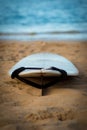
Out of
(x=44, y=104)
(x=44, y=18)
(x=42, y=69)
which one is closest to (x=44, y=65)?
(x=42, y=69)

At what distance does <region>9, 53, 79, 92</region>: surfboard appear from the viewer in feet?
8.36

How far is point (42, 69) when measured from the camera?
257 centimetres

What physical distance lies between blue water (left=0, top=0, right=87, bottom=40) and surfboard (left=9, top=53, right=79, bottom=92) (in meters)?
1.08

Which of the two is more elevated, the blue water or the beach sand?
the blue water

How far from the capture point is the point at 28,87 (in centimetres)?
258

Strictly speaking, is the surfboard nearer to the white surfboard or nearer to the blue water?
the white surfboard

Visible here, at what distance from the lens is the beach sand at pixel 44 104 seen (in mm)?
2025

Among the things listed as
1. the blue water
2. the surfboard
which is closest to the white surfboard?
the surfboard

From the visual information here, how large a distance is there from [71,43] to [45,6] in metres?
2.08

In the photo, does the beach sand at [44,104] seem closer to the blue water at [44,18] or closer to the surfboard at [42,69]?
the surfboard at [42,69]

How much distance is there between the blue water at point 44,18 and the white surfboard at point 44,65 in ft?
3.42

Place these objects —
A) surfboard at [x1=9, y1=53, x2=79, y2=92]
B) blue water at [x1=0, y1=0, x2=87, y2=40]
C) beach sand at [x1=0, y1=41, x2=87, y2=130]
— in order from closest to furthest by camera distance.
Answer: beach sand at [x1=0, y1=41, x2=87, y2=130] → surfboard at [x1=9, y1=53, x2=79, y2=92] → blue water at [x1=0, y1=0, x2=87, y2=40]

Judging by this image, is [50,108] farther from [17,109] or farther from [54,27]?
[54,27]

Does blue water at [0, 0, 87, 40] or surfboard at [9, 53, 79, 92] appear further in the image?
blue water at [0, 0, 87, 40]
